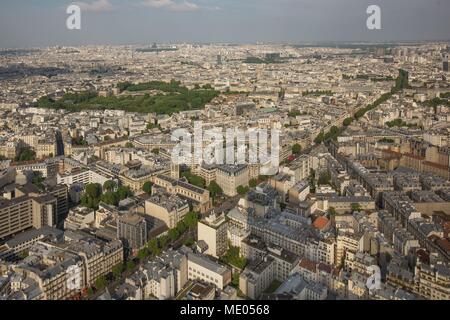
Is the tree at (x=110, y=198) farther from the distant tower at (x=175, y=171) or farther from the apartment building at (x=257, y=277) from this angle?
the apartment building at (x=257, y=277)

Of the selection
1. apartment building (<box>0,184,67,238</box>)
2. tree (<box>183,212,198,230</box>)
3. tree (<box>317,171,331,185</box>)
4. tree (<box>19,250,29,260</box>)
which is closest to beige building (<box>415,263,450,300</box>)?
tree (<box>183,212,198,230</box>)

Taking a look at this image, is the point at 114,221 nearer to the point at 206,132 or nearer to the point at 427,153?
the point at 206,132

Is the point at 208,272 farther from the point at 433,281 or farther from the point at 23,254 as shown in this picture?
the point at 23,254

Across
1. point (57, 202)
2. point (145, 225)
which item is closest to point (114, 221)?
point (145, 225)

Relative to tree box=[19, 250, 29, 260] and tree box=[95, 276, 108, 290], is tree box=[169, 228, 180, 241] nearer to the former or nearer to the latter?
tree box=[95, 276, 108, 290]

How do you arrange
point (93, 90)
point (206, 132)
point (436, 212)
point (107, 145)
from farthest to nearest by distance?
point (93, 90), point (206, 132), point (107, 145), point (436, 212)

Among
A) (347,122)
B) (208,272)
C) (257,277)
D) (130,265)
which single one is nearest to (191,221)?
(130,265)
